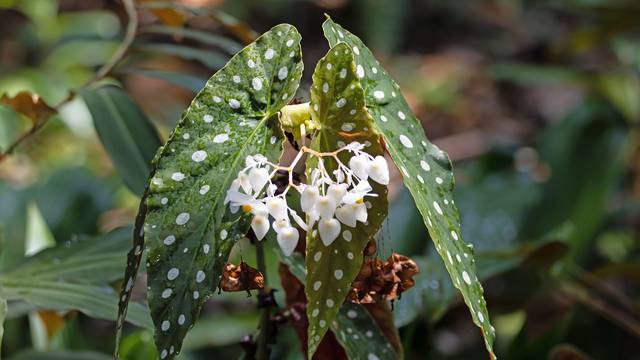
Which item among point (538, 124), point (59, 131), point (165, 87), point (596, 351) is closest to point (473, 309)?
point (596, 351)

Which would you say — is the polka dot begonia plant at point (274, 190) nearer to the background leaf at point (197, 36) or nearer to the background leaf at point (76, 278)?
the background leaf at point (76, 278)

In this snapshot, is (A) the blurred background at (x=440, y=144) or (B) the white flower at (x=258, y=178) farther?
(A) the blurred background at (x=440, y=144)

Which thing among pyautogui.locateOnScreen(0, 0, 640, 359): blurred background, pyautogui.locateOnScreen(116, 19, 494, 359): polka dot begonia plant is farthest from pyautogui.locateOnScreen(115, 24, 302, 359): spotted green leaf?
pyautogui.locateOnScreen(0, 0, 640, 359): blurred background

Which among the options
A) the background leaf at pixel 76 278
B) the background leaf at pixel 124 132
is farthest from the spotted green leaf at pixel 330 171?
the background leaf at pixel 124 132

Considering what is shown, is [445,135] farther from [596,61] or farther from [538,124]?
[596,61]

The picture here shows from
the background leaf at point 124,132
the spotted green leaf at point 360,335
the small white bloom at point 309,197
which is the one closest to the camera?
the small white bloom at point 309,197

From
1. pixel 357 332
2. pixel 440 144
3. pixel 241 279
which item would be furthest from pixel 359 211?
pixel 440 144
